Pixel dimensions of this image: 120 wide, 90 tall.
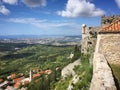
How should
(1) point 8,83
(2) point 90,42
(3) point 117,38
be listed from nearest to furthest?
(3) point 117,38 < (2) point 90,42 < (1) point 8,83

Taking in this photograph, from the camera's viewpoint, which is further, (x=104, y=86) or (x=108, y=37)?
(x=108, y=37)

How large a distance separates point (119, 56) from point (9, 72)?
130279mm

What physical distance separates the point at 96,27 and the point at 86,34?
173cm

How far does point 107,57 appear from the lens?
53.8 ft

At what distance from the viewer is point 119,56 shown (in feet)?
53.2

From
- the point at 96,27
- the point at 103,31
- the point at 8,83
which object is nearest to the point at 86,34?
the point at 96,27

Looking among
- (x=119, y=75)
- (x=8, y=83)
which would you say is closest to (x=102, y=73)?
(x=119, y=75)

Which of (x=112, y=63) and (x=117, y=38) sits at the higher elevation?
Result: (x=117, y=38)

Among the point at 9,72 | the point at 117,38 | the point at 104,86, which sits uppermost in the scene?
the point at 117,38

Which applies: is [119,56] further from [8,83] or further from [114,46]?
[8,83]

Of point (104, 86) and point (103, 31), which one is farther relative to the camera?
point (103, 31)

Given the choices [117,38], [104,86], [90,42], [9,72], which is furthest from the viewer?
[9,72]

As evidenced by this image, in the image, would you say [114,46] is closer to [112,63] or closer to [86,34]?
[112,63]

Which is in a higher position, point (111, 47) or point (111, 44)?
→ point (111, 44)
